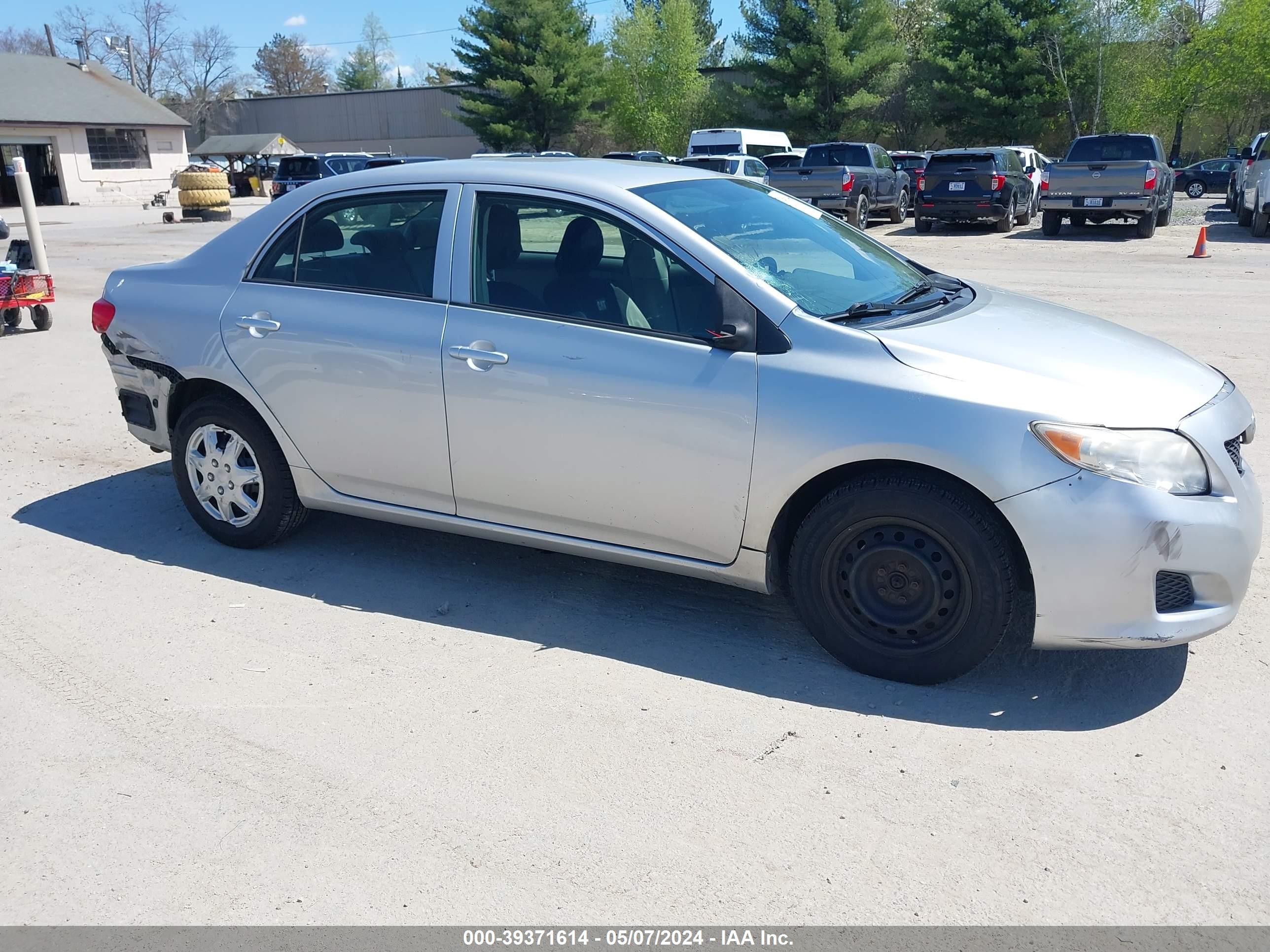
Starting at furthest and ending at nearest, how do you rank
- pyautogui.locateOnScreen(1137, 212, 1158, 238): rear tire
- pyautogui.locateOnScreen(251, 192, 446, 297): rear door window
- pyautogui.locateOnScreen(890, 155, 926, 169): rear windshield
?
pyautogui.locateOnScreen(890, 155, 926, 169): rear windshield
pyautogui.locateOnScreen(1137, 212, 1158, 238): rear tire
pyautogui.locateOnScreen(251, 192, 446, 297): rear door window

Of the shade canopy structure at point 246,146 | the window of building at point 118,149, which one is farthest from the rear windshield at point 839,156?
the shade canopy structure at point 246,146

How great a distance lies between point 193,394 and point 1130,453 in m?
4.18

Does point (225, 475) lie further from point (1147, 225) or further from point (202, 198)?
point (202, 198)

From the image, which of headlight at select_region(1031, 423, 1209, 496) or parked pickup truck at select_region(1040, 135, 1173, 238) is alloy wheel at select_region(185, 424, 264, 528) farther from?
parked pickup truck at select_region(1040, 135, 1173, 238)

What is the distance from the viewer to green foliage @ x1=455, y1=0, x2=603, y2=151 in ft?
170

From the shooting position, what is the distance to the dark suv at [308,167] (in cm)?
3219

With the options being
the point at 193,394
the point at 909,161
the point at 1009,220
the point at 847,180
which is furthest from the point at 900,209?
the point at 193,394

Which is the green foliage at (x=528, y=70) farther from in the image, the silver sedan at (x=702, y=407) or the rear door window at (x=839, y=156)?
the silver sedan at (x=702, y=407)

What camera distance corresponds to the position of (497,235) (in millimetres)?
4527

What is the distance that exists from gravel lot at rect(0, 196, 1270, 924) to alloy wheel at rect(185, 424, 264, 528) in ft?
0.76

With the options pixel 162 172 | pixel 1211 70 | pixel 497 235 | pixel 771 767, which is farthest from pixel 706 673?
pixel 162 172

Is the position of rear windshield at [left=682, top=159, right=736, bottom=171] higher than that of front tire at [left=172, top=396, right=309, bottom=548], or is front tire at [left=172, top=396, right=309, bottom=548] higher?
rear windshield at [left=682, top=159, right=736, bottom=171]

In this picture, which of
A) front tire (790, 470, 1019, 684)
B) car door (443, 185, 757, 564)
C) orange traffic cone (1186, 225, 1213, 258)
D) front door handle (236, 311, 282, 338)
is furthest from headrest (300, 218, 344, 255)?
orange traffic cone (1186, 225, 1213, 258)
